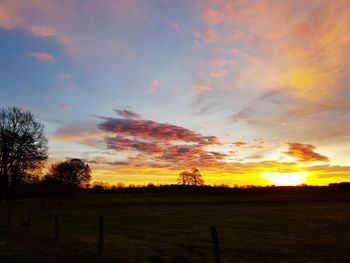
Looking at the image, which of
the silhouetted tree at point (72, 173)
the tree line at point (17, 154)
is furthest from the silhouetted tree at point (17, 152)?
the silhouetted tree at point (72, 173)

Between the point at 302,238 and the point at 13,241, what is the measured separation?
23593 mm

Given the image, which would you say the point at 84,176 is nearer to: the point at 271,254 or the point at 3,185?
the point at 3,185

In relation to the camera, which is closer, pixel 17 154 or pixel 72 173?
pixel 17 154

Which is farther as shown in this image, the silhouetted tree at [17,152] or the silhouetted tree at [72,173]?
the silhouetted tree at [72,173]

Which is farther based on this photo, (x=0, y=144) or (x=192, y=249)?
(x=0, y=144)

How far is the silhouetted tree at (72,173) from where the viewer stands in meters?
137

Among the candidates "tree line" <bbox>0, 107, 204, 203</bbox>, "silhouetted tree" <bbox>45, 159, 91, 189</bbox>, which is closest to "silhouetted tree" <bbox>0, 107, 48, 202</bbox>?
"tree line" <bbox>0, 107, 204, 203</bbox>

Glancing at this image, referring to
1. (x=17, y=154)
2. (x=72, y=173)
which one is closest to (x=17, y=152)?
(x=17, y=154)

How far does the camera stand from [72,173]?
456 ft

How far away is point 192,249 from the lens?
24359 mm

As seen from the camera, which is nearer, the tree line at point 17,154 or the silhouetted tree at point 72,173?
the tree line at point 17,154

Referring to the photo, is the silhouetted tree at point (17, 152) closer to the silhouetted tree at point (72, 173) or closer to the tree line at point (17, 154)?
the tree line at point (17, 154)

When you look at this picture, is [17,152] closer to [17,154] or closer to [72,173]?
[17,154]

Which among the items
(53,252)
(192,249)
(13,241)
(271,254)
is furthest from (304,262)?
(13,241)
